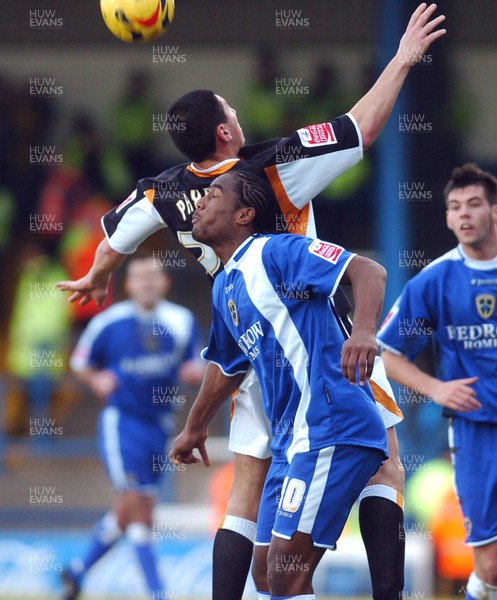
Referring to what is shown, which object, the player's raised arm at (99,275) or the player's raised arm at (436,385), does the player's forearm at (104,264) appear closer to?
the player's raised arm at (99,275)

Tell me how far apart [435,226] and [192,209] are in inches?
319

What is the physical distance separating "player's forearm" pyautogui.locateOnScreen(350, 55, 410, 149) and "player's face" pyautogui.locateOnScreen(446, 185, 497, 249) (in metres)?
1.24

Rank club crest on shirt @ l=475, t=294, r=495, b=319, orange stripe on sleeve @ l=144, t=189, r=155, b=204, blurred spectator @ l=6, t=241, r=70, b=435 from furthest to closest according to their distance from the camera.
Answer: blurred spectator @ l=6, t=241, r=70, b=435 < club crest on shirt @ l=475, t=294, r=495, b=319 < orange stripe on sleeve @ l=144, t=189, r=155, b=204

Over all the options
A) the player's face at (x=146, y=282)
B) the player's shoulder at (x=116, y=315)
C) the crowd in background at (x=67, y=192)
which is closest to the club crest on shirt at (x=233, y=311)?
the player's face at (x=146, y=282)

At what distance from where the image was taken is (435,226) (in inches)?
504

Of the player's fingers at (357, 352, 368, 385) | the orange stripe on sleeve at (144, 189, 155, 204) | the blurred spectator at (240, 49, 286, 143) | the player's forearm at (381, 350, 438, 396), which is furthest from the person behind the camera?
the blurred spectator at (240, 49, 286, 143)

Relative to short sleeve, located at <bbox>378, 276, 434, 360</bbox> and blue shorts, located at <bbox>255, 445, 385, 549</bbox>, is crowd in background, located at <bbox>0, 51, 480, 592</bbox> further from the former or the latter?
blue shorts, located at <bbox>255, 445, 385, 549</bbox>

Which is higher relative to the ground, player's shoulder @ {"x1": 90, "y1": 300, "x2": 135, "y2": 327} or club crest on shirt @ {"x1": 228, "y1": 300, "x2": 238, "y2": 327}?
club crest on shirt @ {"x1": 228, "y1": 300, "x2": 238, "y2": 327}

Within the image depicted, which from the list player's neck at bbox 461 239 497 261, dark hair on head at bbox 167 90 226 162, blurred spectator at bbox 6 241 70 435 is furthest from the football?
blurred spectator at bbox 6 241 70 435

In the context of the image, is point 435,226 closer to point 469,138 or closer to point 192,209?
point 469,138

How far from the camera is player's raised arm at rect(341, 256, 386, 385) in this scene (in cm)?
406

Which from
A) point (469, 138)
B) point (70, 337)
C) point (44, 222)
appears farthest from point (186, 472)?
point (469, 138)

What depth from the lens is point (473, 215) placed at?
5941 millimetres

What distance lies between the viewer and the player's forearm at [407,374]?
19.0 ft
